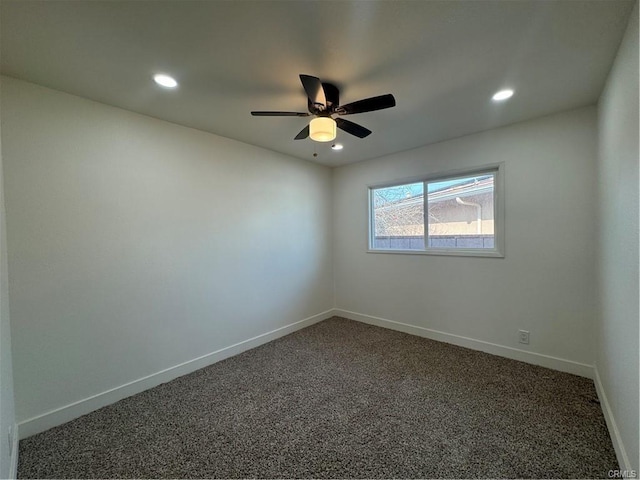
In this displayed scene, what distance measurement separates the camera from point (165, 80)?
184 cm

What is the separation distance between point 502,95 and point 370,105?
1228mm

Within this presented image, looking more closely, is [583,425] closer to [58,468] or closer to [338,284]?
[338,284]

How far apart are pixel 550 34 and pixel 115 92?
9.49ft

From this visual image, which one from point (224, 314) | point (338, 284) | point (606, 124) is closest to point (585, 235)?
point (606, 124)

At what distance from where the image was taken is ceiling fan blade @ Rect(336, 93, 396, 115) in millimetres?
1665

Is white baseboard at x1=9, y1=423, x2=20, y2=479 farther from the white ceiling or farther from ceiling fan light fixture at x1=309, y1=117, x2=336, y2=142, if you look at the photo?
ceiling fan light fixture at x1=309, y1=117, x2=336, y2=142

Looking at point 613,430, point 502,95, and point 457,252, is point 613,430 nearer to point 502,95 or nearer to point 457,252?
point 457,252

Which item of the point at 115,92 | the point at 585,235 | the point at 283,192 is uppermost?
the point at 115,92

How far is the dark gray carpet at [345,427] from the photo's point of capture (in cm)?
151

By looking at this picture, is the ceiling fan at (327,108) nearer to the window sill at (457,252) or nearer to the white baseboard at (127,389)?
the window sill at (457,252)

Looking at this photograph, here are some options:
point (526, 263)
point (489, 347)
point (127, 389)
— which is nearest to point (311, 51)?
point (526, 263)

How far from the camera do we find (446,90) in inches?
79.5

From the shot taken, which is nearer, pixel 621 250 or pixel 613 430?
pixel 621 250

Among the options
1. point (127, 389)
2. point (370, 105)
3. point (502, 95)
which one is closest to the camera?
point (370, 105)
